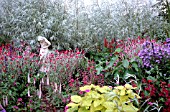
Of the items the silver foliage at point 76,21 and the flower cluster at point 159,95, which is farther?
the silver foliage at point 76,21

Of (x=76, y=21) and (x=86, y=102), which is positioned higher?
(x=76, y=21)

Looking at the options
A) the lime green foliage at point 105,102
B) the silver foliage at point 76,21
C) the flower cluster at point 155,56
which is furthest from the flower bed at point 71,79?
the silver foliage at point 76,21

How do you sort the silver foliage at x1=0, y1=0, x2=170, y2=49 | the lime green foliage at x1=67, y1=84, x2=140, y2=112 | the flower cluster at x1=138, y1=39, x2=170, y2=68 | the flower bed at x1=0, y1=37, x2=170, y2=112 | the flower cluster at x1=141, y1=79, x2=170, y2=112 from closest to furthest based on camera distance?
the lime green foliage at x1=67, y1=84, x2=140, y2=112 < the flower cluster at x1=141, y1=79, x2=170, y2=112 < the flower bed at x1=0, y1=37, x2=170, y2=112 < the flower cluster at x1=138, y1=39, x2=170, y2=68 < the silver foliage at x1=0, y1=0, x2=170, y2=49

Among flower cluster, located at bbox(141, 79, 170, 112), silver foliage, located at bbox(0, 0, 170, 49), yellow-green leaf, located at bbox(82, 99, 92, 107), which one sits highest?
silver foliage, located at bbox(0, 0, 170, 49)

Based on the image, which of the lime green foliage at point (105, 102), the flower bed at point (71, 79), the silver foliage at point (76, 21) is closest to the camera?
the lime green foliage at point (105, 102)

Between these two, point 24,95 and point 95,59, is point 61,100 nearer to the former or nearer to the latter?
point 24,95

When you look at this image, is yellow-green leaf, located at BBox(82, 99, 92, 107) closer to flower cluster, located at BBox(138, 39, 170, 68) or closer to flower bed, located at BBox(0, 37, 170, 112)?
flower bed, located at BBox(0, 37, 170, 112)

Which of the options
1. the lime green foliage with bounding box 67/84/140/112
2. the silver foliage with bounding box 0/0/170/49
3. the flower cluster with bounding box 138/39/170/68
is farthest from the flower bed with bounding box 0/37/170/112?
the silver foliage with bounding box 0/0/170/49

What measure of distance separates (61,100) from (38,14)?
402 centimetres

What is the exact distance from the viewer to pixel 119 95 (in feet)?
6.44

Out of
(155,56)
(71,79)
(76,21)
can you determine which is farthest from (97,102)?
(76,21)

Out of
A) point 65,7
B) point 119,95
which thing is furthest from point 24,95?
point 65,7

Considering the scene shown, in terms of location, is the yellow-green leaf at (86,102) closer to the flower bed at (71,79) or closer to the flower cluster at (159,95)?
the flower bed at (71,79)

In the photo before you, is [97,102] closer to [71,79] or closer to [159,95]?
[159,95]
